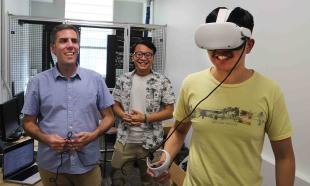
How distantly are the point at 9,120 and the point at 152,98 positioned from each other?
1.20 m

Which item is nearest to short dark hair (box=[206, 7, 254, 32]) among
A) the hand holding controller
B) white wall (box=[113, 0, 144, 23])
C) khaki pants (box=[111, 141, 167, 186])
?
the hand holding controller

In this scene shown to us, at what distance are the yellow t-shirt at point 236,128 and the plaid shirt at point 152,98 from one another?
1366 mm

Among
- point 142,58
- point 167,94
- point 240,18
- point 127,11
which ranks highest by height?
point 127,11

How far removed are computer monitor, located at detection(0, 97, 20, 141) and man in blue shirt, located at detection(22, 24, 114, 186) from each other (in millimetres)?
681

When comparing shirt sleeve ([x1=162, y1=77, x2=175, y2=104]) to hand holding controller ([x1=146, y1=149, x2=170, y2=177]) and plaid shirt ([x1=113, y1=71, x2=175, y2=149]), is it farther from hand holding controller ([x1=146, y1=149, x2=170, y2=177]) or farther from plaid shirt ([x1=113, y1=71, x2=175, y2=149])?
hand holding controller ([x1=146, y1=149, x2=170, y2=177])

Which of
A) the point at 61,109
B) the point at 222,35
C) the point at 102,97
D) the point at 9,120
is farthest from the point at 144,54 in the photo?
the point at 222,35

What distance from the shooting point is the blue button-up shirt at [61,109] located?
1.78 metres

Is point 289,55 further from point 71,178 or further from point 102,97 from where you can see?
point 71,178

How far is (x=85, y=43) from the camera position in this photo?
4.14m

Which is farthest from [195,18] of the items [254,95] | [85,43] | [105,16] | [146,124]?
[105,16]

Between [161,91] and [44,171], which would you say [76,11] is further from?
[44,171]

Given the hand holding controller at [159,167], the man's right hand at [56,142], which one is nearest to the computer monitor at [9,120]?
the man's right hand at [56,142]

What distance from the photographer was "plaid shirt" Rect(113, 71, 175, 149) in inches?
96.9

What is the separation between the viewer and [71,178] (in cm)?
184
